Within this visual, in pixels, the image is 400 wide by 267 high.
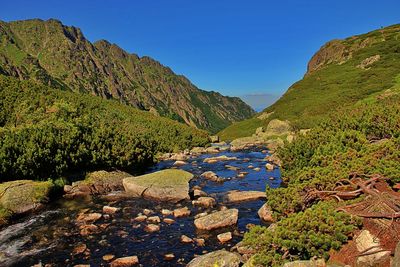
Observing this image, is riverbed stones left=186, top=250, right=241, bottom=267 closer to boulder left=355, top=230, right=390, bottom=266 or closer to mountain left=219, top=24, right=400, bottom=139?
boulder left=355, top=230, right=390, bottom=266

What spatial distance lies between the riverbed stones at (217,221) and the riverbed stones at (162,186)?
6.44 m

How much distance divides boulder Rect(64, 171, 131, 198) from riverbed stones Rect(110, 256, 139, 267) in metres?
14.8

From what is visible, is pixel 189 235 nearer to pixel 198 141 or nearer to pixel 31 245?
pixel 31 245

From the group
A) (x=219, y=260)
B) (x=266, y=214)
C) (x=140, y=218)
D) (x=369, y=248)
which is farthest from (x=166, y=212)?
(x=369, y=248)

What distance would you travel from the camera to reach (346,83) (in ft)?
353

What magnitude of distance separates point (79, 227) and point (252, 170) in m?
24.4

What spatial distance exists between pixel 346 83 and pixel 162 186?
320ft

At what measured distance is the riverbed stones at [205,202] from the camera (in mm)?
25391

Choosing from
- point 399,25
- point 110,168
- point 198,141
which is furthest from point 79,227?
point 399,25

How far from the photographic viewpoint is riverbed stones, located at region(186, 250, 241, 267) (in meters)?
13.7

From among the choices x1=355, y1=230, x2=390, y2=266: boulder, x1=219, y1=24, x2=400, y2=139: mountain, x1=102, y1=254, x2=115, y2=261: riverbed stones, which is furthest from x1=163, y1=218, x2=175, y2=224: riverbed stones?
x1=219, y1=24, x2=400, y2=139: mountain

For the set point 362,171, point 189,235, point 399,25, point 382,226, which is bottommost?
point 189,235

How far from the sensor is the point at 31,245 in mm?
18500

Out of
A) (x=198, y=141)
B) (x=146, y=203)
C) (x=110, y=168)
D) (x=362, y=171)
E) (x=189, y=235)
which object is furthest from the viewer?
(x=198, y=141)
